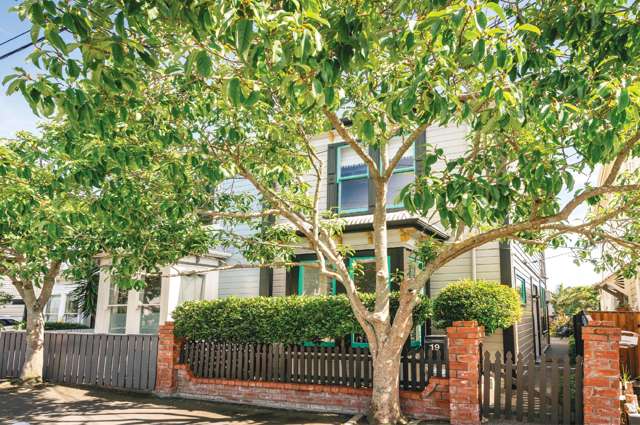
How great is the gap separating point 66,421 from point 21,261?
540cm

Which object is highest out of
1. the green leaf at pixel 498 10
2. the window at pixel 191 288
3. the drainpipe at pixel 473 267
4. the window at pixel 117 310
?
the green leaf at pixel 498 10

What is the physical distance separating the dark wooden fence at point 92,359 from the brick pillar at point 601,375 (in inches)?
323

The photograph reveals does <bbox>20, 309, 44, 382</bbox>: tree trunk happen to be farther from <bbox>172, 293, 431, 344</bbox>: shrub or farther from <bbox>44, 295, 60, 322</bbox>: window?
<bbox>44, 295, 60, 322</bbox>: window

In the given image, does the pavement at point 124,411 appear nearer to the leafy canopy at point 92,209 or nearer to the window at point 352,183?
the leafy canopy at point 92,209

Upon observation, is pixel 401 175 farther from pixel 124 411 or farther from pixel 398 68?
pixel 124 411

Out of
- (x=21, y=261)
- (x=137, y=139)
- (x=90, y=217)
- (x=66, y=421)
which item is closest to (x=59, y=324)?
(x=21, y=261)

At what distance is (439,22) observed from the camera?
3.77 meters

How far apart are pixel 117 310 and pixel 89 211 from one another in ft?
26.1

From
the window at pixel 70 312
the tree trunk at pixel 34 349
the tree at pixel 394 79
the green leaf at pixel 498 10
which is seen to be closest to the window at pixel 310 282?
the tree at pixel 394 79

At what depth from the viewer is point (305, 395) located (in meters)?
8.55

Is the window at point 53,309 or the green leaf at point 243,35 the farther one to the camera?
the window at point 53,309

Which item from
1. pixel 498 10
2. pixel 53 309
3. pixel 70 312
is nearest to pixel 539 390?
pixel 498 10

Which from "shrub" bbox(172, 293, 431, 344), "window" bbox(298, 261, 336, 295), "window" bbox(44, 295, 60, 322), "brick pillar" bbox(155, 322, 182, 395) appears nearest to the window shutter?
"window" bbox(298, 261, 336, 295)

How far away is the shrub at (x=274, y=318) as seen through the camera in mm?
8711
